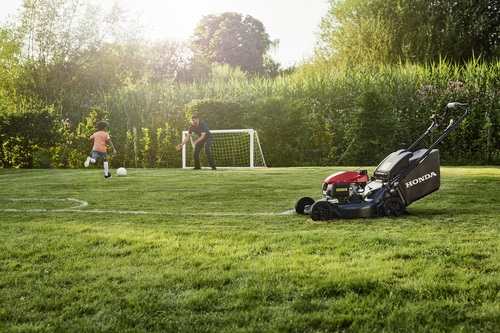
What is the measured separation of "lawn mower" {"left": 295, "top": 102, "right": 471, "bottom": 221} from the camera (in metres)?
5.96

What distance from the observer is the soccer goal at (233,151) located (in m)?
19.4

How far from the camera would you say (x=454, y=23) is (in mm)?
30422

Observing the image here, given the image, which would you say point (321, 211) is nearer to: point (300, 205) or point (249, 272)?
point (300, 205)

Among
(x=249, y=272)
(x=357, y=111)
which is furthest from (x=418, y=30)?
(x=249, y=272)

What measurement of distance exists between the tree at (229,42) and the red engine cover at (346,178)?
5226cm

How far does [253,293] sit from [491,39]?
32334 mm

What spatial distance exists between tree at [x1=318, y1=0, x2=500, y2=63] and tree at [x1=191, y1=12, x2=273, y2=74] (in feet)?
88.3

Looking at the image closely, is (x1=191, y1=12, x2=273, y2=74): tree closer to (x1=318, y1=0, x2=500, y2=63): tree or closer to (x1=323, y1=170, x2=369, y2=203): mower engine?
(x1=318, y1=0, x2=500, y2=63): tree

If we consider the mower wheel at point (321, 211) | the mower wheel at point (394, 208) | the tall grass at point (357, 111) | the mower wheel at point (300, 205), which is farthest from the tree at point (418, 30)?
the mower wheel at point (321, 211)

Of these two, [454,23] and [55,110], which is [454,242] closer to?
[55,110]

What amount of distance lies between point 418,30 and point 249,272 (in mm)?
29515

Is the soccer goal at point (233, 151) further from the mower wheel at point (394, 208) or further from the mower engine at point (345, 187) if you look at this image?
the mower wheel at point (394, 208)

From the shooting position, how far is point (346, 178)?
6141mm

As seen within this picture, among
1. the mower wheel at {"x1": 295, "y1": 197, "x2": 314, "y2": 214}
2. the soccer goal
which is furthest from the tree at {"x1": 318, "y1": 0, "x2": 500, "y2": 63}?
the mower wheel at {"x1": 295, "y1": 197, "x2": 314, "y2": 214}
